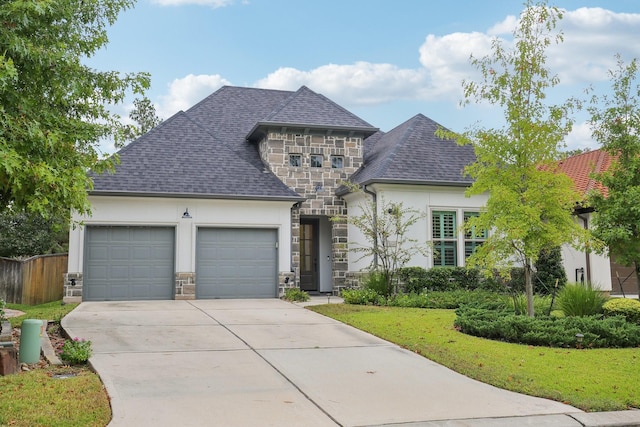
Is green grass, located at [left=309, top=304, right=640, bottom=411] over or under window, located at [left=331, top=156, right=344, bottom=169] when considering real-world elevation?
under

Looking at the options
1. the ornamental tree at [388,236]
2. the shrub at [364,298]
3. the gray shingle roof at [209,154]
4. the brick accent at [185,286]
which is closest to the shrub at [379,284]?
the ornamental tree at [388,236]

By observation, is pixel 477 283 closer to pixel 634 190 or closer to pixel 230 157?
pixel 634 190

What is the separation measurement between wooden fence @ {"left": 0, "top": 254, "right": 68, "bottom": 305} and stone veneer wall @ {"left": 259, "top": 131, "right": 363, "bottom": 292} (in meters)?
7.58

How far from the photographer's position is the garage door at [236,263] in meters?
16.0

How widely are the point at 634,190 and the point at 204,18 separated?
38.7ft

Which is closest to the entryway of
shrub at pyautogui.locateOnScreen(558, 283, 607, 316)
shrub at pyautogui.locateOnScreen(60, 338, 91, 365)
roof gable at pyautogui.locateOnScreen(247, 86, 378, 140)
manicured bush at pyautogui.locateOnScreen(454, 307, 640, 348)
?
roof gable at pyautogui.locateOnScreen(247, 86, 378, 140)

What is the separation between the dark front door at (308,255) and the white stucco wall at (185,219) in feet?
7.05

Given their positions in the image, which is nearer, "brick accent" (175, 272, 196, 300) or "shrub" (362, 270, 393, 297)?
"shrub" (362, 270, 393, 297)

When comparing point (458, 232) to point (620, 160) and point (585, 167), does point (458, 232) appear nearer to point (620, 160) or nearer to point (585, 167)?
point (620, 160)

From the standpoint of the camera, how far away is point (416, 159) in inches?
677

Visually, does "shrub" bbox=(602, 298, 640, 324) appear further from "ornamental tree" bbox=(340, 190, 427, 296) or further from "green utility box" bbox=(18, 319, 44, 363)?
"green utility box" bbox=(18, 319, 44, 363)

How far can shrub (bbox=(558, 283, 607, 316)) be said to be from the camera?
10.6 m

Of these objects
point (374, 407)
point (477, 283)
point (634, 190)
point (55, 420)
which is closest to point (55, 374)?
point (55, 420)

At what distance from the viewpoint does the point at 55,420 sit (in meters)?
4.89
